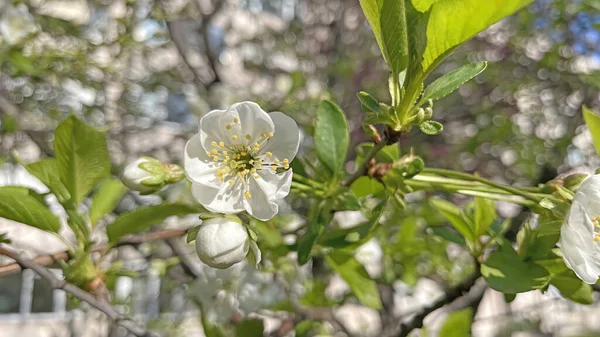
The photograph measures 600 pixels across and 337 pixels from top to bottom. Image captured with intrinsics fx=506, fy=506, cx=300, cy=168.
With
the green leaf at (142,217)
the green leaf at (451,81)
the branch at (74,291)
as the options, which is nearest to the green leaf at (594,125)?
the green leaf at (451,81)

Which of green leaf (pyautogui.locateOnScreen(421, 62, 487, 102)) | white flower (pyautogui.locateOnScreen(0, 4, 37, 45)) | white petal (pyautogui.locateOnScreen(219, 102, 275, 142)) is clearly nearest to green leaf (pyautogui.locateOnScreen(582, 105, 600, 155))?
green leaf (pyautogui.locateOnScreen(421, 62, 487, 102))

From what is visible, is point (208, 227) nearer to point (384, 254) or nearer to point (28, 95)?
point (384, 254)

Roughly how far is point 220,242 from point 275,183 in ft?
0.44

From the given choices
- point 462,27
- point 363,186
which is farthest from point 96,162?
point 462,27

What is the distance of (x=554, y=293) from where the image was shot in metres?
0.85

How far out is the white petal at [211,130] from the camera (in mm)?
736

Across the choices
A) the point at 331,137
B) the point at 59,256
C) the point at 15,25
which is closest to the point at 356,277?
the point at 331,137

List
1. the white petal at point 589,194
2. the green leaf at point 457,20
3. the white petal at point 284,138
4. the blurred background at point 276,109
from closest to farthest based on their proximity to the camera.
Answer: the green leaf at point 457,20 < the white petal at point 589,194 < the white petal at point 284,138 < the blurred background at point 276,109

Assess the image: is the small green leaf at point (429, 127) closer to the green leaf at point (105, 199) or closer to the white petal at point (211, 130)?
the white petal at point (211, 130)

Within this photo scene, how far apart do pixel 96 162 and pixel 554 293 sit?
0.76 metres

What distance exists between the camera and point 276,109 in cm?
185

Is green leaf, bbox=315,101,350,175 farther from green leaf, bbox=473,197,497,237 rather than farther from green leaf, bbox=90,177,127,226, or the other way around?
green leaf, bbox=90,177,127,226

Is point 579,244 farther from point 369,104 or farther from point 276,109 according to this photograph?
point 276,109

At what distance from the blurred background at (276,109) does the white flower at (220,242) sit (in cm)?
23
